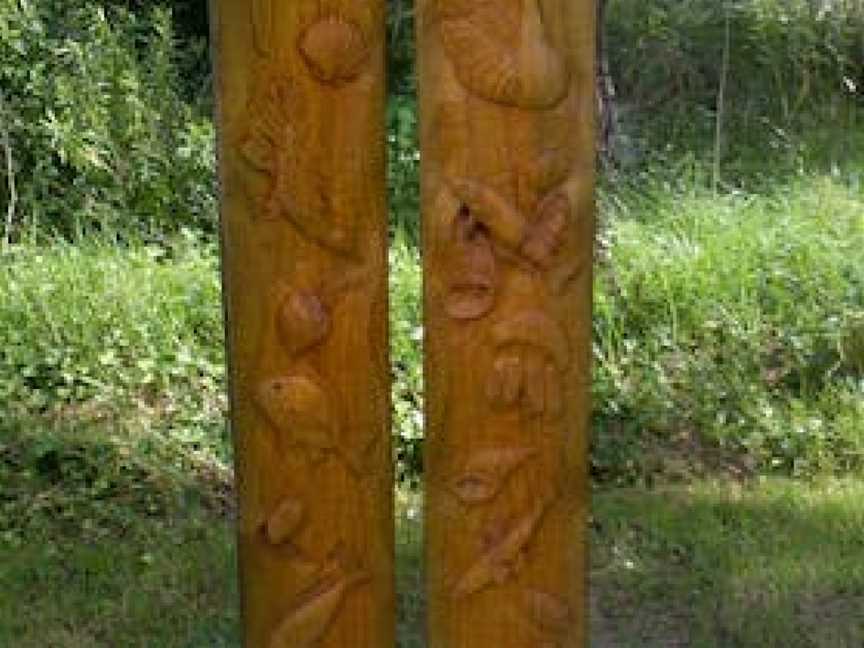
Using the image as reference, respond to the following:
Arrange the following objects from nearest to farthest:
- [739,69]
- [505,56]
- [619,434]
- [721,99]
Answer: [505,56], [619,434], [721,99], [739,69]

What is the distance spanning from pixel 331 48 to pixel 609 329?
8.05ft

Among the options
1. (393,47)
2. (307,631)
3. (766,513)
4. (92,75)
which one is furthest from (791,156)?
(307,631)

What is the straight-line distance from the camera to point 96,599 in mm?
3789

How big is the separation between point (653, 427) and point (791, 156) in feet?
4.99

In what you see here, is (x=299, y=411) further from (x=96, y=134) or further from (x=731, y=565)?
(x=96, y=134)

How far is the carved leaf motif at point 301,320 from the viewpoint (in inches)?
93.3

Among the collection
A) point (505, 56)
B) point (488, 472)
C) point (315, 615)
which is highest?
point (505, 56)

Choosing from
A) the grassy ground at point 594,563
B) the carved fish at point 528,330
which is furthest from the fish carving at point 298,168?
the grassy ground at point 594,563

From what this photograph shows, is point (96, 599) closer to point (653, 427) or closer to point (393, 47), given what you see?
point (653, 427)

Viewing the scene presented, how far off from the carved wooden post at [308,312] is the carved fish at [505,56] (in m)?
0.14

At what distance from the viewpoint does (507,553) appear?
2.38m

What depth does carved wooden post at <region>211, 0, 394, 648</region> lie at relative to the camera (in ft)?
7.59

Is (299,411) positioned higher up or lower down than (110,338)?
higher up

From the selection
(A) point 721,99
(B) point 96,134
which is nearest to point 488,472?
(B) point 96,134
